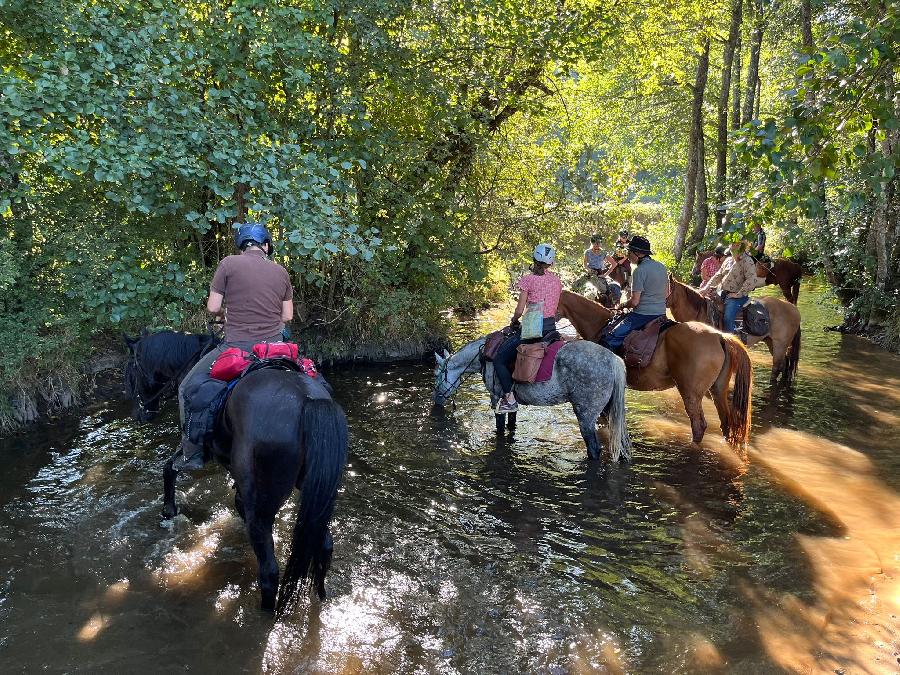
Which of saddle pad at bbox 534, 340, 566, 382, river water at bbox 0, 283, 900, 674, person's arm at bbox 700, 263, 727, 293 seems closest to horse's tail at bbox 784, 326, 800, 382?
person's arm at bbox 700, 263, 727, 293

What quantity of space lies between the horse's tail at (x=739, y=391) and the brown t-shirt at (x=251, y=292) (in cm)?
553

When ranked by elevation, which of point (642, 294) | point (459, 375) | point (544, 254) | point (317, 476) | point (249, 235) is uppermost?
point (249, 235)

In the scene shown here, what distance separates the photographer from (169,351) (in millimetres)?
6156

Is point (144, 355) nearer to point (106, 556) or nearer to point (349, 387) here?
point (106, 556)

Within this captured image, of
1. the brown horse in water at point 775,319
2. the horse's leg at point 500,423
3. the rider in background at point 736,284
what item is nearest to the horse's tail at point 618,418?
the horse's leg at point 500,423

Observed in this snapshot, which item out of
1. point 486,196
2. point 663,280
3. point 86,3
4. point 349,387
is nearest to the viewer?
point 86,3

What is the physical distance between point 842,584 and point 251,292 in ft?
17.9

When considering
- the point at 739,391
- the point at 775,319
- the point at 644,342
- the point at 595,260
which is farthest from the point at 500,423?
the point at 595,260

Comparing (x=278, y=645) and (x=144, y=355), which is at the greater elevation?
(x=144, y=355)

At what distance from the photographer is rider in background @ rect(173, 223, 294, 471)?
4965 millimetres

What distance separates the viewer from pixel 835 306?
17234 mm

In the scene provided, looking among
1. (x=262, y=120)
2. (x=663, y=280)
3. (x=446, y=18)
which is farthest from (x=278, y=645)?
(x=446, y=18)

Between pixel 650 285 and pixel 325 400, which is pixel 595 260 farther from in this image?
pixel 325 400

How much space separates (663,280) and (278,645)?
6.09 m
